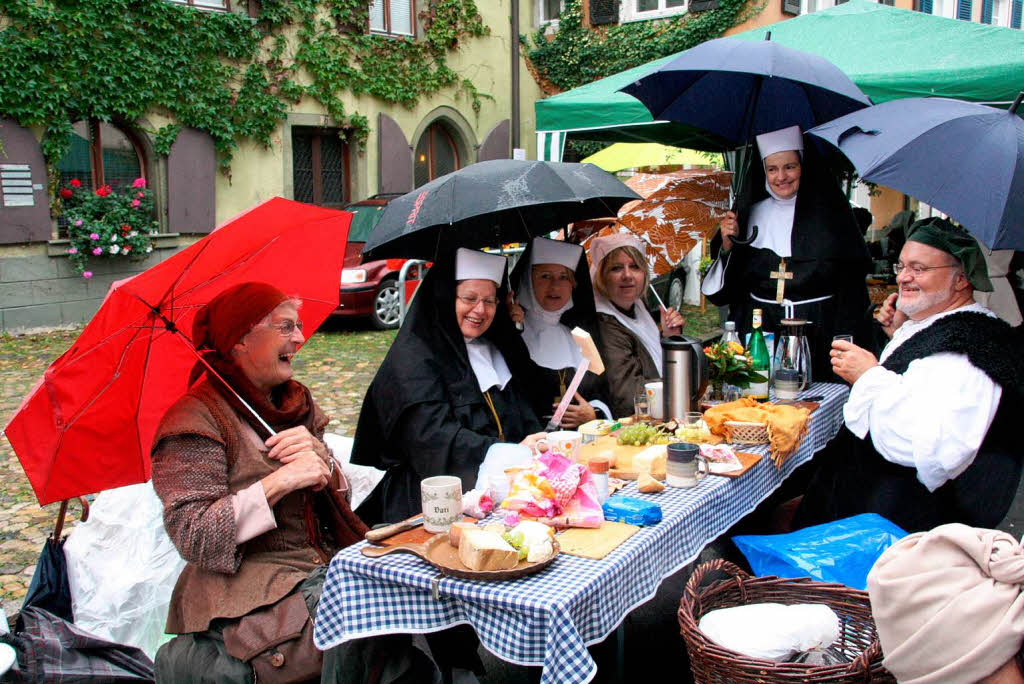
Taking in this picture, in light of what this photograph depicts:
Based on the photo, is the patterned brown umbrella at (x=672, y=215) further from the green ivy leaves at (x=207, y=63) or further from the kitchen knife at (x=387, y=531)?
the green ivy leaves at (x=207, y=63)

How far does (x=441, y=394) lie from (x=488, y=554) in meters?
1.27

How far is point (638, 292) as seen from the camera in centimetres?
450

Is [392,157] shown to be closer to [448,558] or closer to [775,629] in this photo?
[448,558]

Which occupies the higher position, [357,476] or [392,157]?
[392,157]

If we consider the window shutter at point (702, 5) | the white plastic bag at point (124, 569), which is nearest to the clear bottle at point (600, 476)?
the white plastic bag at point (124, 569)

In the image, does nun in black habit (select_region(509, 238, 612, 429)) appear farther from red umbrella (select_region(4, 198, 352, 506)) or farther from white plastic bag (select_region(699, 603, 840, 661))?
white plastic bag (select_region(699, 603, 840, 661))

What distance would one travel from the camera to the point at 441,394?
3.36 m

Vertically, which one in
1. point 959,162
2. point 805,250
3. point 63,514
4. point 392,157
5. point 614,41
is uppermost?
point 614,41

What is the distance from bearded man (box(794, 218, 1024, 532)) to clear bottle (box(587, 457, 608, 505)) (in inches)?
44.1

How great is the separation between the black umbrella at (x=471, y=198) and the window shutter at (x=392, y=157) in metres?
11.4

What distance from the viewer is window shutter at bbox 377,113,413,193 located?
50.4ft

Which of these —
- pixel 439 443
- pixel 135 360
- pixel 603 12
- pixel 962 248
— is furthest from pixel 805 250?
pixel 603 12

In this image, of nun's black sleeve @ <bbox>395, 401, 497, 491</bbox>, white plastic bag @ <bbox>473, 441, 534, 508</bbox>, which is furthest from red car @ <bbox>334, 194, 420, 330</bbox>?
white plastic bag @ <bbox>473, 441, 534, 508</bbox>

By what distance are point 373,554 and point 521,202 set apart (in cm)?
169
